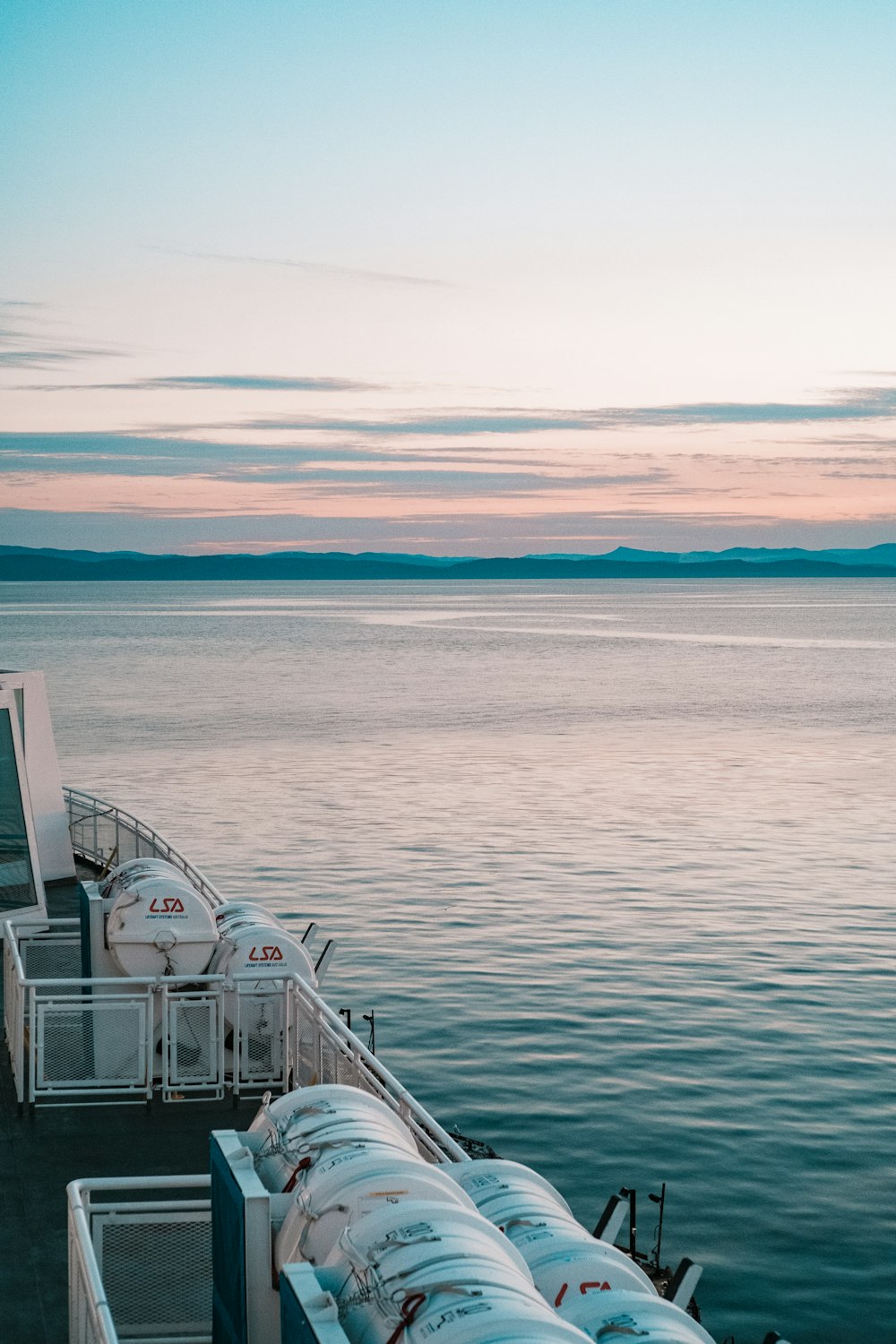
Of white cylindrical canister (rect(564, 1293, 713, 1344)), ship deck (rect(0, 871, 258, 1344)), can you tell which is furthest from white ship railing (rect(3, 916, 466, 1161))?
white cylindrical canister (rect(564, 1293, 713, 1344))

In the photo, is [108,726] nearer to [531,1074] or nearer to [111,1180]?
[531,1074]

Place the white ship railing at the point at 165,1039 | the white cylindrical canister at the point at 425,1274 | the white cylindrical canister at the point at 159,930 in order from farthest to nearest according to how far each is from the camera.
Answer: the white cylindrical canister at the point at 159,930 < the white ship railing at the point at 165,1039 < the white cylindrical canister at the point at 425,1274

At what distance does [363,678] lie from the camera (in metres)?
121

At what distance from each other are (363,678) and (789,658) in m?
51.5

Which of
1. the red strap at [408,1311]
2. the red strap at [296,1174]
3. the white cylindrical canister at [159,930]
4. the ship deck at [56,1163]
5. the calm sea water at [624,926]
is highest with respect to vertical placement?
the red strap at [408,1311]

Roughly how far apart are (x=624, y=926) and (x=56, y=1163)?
24.1 meters

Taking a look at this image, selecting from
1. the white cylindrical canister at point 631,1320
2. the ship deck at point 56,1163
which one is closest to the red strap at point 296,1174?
the white cylindrical canister at point 631,1320

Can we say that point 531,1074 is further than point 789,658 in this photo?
No

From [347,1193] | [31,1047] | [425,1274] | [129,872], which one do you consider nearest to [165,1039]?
[31,1047]

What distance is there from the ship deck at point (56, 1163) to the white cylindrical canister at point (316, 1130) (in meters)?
2.14

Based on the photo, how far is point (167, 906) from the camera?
1527 cm

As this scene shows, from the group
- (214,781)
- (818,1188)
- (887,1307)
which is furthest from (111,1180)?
(214,781)

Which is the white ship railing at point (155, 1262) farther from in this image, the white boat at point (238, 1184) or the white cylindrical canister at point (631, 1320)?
the white cylindrical canister at point (631, 1320)

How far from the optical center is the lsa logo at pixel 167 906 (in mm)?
15195
